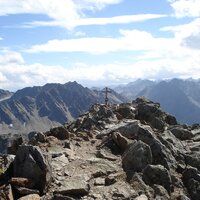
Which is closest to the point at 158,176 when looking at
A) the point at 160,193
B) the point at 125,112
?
the point at 160,193

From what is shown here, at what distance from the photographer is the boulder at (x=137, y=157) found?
1336 inches

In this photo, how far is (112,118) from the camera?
196 feet

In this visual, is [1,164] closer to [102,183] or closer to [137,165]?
[102,183]

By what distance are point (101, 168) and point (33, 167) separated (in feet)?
23.3

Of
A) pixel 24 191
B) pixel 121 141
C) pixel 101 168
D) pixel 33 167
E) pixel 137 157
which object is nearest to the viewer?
pixel 24 191

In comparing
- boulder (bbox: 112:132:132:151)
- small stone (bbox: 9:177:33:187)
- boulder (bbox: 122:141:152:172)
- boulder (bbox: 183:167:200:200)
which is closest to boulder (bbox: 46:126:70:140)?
boulder (bbox: 112:132:132:151)

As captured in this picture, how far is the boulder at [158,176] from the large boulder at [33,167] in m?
8.29

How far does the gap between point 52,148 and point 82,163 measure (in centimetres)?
473

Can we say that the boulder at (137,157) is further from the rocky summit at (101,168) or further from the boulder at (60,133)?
the boulder at (60,133)

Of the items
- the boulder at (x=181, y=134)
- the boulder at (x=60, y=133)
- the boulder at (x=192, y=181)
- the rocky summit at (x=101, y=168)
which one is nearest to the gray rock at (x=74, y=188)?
the rocky summit at (x=101, y=168)

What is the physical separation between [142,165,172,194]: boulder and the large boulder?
8.29m

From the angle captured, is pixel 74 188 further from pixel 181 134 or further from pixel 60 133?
pixel 181 134

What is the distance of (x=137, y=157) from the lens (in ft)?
112

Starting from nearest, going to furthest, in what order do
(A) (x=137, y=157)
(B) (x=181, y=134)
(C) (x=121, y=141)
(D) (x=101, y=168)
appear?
(D) (x=101, y=168) → (A) (x=137, y=157) → (C) (x=121, y=141) → (B) (x=181, y=134)
